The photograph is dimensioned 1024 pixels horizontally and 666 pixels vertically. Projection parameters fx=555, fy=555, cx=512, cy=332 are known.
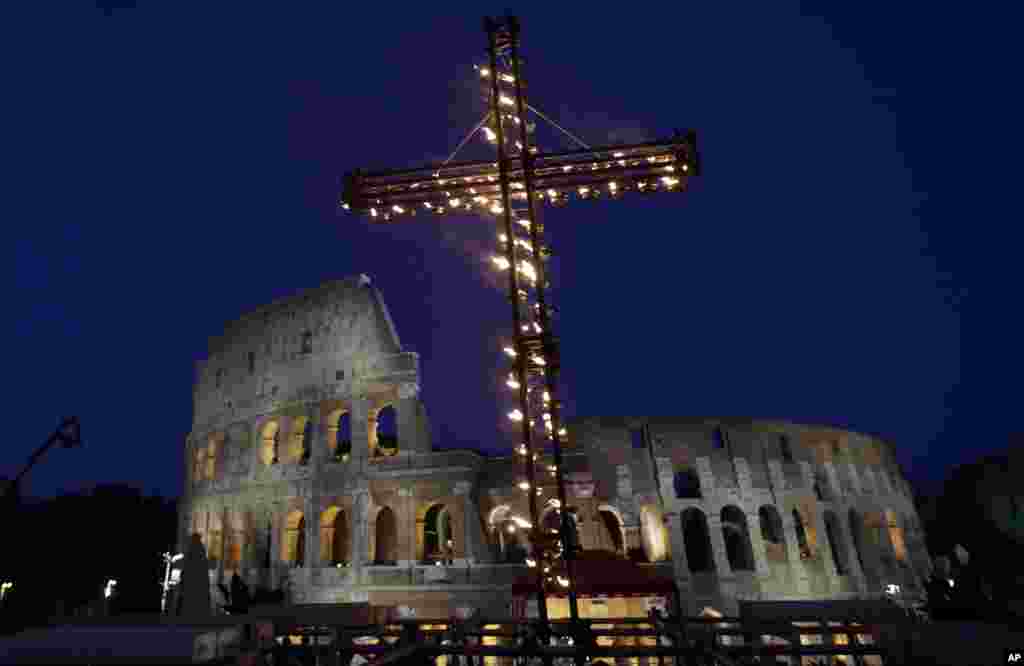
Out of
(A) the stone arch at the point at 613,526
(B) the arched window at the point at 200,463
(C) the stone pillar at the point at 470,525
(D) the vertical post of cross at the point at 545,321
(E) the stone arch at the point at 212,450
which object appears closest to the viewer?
(D) the vertical post of cross at the point at 545,321

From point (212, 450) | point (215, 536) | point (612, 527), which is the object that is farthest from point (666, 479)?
point (212, 450)

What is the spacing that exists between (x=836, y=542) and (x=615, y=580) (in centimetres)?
1666

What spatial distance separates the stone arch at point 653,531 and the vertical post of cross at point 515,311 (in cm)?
1576

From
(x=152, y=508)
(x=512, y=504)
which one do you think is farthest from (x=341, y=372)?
(x=152, y=508)

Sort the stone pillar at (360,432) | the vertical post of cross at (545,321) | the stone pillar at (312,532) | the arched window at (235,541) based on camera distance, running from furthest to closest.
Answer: the arched window at (235,541), the stone pillar at (360,432), the stone pillar at (312,532), the vertical post of cross at (545,321)

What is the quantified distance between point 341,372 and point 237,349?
766cm

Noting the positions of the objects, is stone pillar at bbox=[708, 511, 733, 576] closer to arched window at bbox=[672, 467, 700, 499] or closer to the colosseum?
the colosseum

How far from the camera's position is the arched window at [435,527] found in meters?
29.0

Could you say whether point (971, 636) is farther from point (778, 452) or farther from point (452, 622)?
point (778, 452)

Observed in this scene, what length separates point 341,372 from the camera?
24875mm

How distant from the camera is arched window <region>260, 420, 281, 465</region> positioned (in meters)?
25.7

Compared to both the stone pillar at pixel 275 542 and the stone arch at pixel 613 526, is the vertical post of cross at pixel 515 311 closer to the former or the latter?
the stone arch at pixel 613 526

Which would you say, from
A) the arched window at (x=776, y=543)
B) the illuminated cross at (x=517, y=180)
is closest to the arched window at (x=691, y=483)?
the arched window at (x=776, y=543)

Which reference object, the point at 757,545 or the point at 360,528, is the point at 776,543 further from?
the point at 360,528
